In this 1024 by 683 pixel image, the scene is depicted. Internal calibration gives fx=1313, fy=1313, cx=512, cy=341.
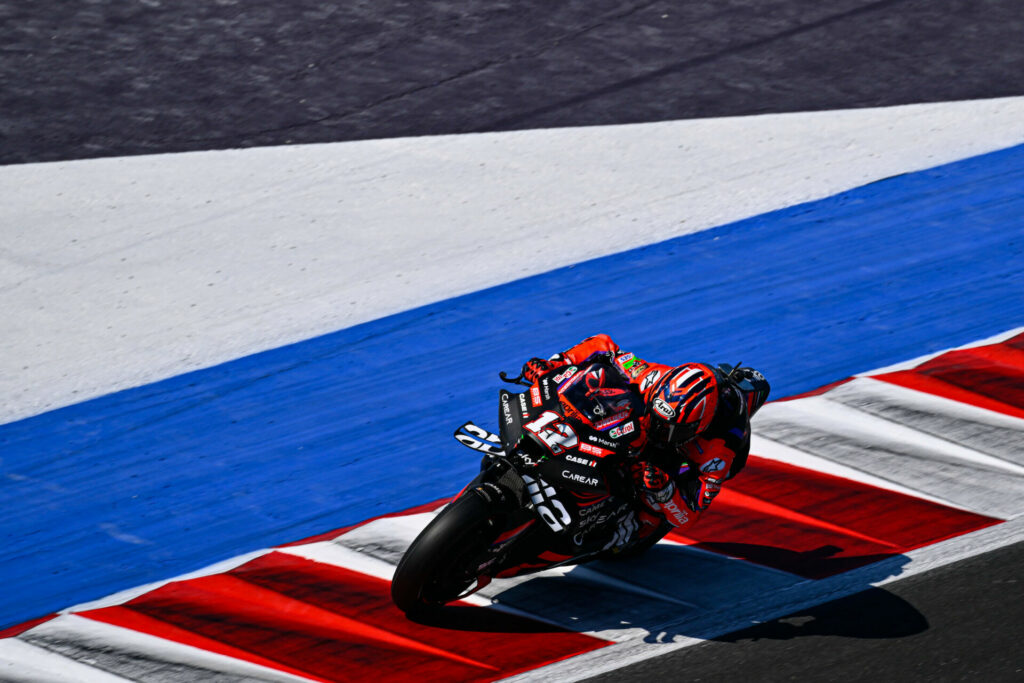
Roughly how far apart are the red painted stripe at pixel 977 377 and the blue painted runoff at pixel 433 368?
234 millimetres

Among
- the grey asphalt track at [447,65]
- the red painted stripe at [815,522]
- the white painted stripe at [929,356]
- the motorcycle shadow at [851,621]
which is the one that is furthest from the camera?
the grey asphalt track at [447,65]

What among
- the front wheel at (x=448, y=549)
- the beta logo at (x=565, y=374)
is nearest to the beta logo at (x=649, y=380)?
the beta logo at (x=565, y=374)

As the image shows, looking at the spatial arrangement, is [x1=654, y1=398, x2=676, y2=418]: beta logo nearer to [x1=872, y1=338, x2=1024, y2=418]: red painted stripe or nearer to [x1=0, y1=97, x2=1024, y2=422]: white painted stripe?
[x1=872, y1=338, x2=1024, y2=418]: red painted stripe

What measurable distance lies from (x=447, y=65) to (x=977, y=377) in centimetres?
648

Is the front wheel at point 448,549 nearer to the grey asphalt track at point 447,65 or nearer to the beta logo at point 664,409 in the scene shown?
the beta logo at point 664,409

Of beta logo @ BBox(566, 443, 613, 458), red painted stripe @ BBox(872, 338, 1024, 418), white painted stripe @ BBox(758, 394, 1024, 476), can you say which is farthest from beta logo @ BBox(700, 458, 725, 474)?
red painted stripe @ BBox(872, 338, 1024, 418)

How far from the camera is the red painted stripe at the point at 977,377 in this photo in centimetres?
771

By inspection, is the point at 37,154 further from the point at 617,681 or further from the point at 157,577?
the point at 617,681

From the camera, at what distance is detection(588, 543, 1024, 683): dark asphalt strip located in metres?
5.62

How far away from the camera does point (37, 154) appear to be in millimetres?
11781

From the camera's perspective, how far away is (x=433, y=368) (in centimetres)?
872

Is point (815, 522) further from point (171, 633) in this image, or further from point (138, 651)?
point (138, 651)

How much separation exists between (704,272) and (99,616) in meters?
5.01

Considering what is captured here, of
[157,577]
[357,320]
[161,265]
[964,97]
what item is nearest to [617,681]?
[157,577]
